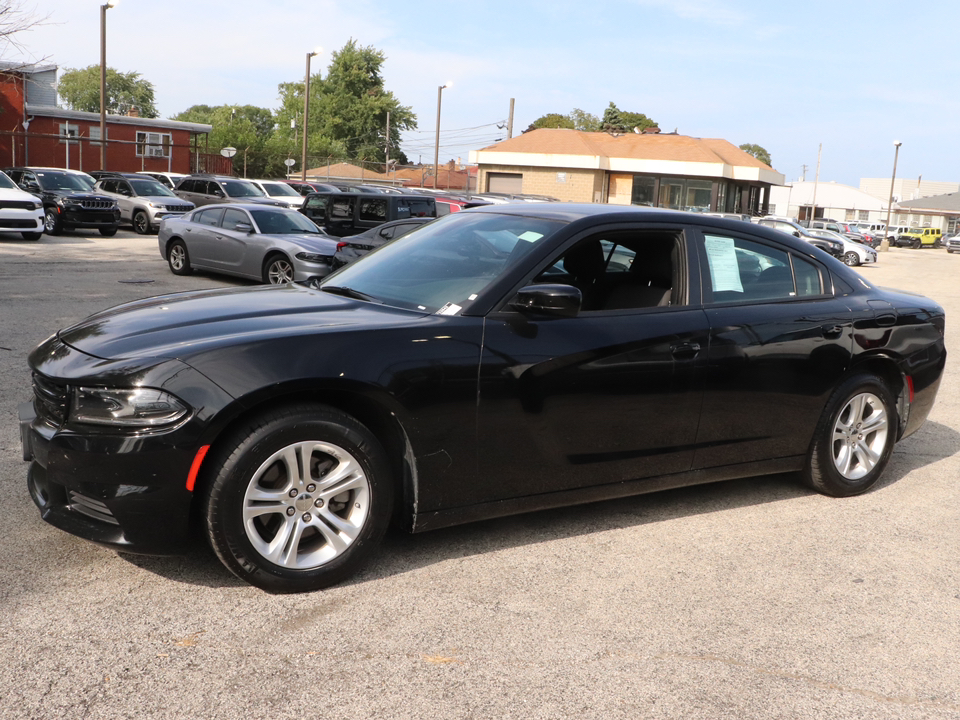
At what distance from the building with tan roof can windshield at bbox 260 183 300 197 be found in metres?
23.1

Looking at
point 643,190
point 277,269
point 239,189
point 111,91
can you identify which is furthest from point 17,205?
point 111,91

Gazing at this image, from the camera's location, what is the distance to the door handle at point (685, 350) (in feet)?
14.7

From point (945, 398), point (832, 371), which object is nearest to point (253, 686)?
point (832, 371)

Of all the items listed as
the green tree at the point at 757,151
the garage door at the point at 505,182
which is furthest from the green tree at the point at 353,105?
the green tree at the point at 757,151

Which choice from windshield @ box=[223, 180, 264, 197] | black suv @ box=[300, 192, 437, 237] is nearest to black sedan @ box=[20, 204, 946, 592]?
black suv @ box=[300, 192, 437, 237]

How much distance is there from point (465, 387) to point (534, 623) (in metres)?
Result: 1.00

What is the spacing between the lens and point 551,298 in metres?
4.00

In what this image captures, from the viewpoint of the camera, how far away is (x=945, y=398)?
332 inches

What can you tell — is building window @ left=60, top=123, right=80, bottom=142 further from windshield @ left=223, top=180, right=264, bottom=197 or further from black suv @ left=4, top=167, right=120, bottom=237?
black suv @ left=4, top=167, right=120, bottom=237

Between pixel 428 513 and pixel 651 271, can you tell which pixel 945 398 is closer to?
pixel 651 271

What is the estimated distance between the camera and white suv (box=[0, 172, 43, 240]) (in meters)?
20.8

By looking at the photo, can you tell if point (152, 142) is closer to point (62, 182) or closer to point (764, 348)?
point (62, 182)

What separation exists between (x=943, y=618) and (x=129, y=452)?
10.8 feet

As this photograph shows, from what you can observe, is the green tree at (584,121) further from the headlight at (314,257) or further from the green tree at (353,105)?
the headlight at (314,257)
